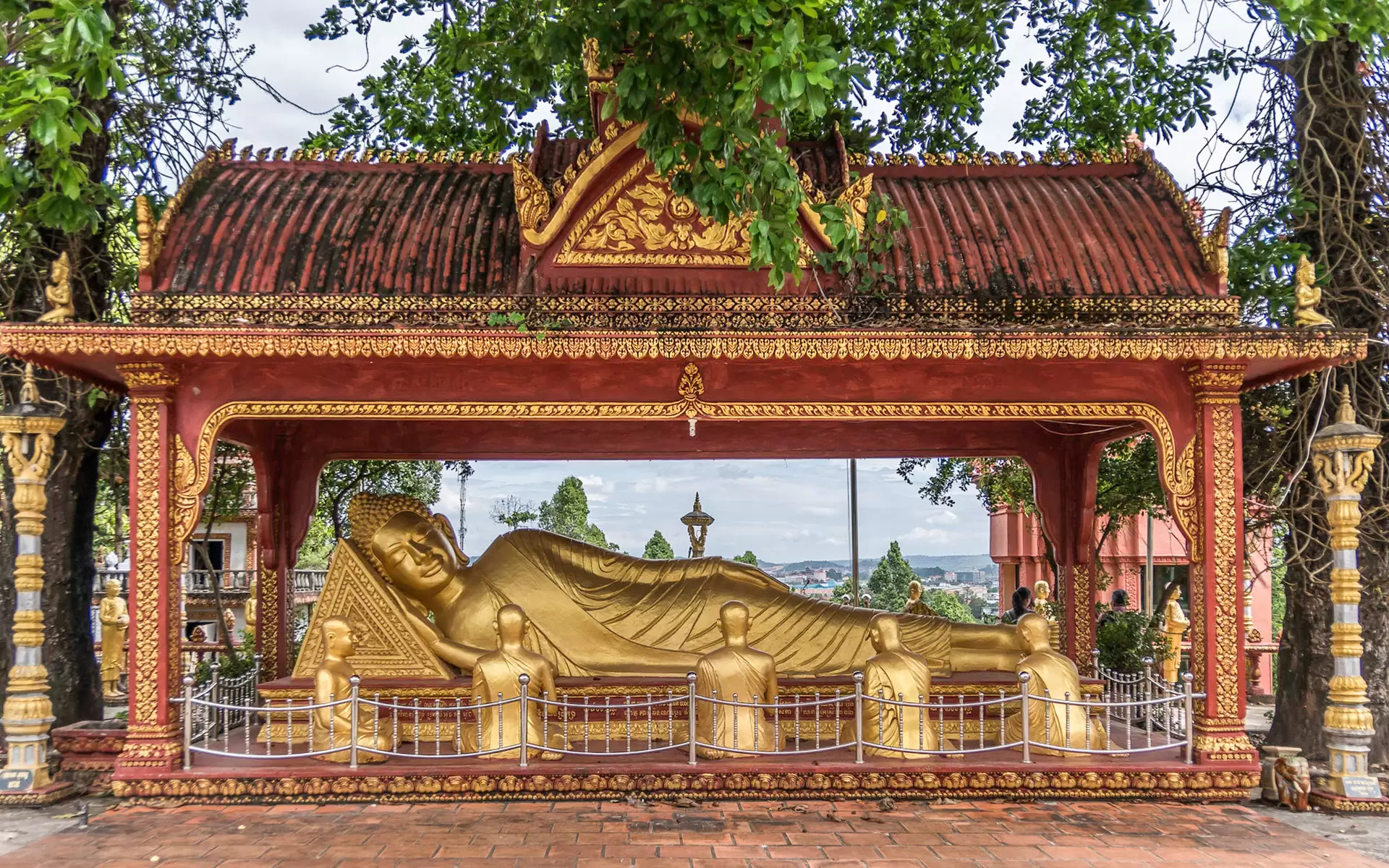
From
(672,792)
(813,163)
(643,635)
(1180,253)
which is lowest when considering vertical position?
(672,792)

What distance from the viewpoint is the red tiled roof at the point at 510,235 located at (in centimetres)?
798

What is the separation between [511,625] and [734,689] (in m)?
1.75

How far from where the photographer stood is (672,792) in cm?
731

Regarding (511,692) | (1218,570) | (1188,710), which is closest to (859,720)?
(1188,710)

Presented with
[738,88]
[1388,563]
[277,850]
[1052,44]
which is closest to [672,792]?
[277,850]

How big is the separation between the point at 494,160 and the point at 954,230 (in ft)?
13.9

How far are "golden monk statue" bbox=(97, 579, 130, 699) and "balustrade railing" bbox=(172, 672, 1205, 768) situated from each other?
5709mm

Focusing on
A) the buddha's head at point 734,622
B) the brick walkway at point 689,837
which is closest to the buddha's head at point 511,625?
the brick walkway at point 689,837

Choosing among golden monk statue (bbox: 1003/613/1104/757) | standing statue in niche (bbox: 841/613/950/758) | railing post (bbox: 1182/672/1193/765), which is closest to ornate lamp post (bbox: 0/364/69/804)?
standing statue in niche (bbox: 841/613/950/758)

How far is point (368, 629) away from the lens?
8469 mm

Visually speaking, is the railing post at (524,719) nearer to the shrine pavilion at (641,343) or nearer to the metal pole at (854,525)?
the shrine pavilion at (641,343)

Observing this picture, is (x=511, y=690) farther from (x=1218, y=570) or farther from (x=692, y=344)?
(x=1218, y=570)

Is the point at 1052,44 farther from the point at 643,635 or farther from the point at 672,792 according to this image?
the point at 672,792

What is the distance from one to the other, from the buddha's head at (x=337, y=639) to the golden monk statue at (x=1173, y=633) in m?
8.95
